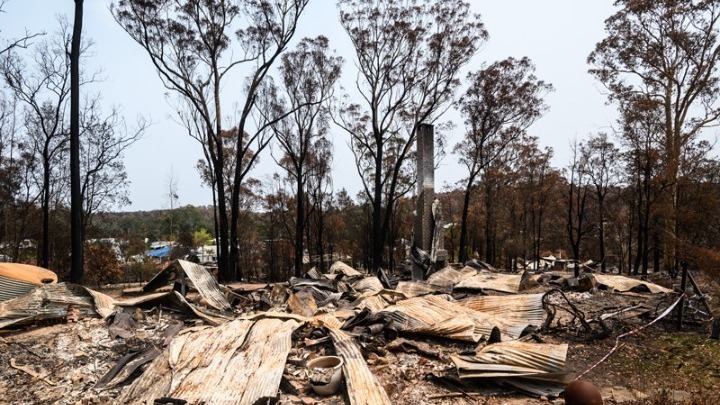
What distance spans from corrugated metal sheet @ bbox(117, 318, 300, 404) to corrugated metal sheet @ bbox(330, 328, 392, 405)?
0.70 m

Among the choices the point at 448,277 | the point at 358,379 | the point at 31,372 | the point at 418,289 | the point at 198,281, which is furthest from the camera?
the point at 448,277

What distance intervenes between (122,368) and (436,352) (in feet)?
12.8

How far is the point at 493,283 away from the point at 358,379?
24.9 ft

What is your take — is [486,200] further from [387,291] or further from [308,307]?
[308,307]

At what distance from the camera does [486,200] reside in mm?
27609

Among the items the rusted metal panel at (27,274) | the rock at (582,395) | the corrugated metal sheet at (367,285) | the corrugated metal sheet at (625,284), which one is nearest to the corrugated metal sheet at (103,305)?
the rusted metal panel at (27,274)

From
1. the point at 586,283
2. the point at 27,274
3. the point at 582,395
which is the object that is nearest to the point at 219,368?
the point at 582,395

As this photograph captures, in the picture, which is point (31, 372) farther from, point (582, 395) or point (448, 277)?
point (448, 277)

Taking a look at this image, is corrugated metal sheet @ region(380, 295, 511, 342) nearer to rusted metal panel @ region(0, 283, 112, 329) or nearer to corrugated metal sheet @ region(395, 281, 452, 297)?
corrugated metal sheet @ region(395, 281, 452, 297)

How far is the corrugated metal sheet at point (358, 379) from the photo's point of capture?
4234 mm

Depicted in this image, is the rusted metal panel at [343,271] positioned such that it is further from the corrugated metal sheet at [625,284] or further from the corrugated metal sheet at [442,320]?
the corrugated metal sheet at [625,284]

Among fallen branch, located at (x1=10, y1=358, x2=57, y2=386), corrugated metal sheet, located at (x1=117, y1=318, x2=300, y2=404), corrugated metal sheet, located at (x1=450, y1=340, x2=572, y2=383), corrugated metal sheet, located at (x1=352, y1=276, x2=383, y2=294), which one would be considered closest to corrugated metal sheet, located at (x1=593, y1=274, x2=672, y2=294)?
corrugated metal sheet, located at (x1=352, y1=276, x2=383, y2=294)

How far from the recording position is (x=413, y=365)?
5.67m

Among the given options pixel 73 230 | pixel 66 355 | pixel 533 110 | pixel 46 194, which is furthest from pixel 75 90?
pixel 533 110
